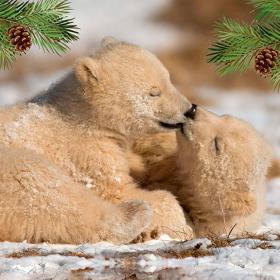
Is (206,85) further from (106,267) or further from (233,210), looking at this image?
(106,267)

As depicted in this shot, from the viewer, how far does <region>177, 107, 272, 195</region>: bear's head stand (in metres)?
8.12

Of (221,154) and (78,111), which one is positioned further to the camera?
(221,154)

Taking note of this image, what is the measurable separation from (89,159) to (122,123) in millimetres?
491

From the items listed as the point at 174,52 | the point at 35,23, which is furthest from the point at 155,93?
the point at 174,52

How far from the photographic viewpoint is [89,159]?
25.8ft

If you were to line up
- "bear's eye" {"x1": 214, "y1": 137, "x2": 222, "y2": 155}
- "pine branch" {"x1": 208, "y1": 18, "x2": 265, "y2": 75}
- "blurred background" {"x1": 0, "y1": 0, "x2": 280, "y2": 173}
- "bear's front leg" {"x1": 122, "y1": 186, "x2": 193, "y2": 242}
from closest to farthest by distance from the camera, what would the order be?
"pine branch" {"x1": 208, "y1": 18, "x2": 265, "y2": 75} → "bear's front leg" {"x1": 122, "y1": 186, "x2": 193, "y2": 242} → "bear's eye" {"x1": 214, "y1": 137, "x2": 222, "y2": 155} → "blurred background" {"x1": 0, "y1": 0, "x2": 280, "y2": 173}

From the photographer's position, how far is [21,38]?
647 centimetres

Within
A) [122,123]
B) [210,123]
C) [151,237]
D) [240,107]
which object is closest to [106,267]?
[151,237]

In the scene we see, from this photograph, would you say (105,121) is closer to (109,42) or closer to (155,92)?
(155,92)

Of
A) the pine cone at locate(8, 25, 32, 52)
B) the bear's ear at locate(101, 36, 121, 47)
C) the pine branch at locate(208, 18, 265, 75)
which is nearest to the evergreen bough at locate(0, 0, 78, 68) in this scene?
the pine cone at locate(8, 25, 32, 52)

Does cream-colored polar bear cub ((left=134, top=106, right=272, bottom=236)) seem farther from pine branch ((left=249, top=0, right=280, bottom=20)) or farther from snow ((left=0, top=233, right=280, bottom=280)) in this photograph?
pine branch ((left=249, top=0, right=280, bottom=20))

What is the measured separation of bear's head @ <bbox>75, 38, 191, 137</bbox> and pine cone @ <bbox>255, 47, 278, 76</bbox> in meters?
1.42

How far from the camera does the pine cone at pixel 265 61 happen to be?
22.0 ft

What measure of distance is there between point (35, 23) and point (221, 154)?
8.12 feet
